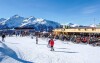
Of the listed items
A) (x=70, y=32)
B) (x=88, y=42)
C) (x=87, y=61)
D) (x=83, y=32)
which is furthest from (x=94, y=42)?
(x=70, y=32)

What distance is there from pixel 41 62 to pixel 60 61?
1.76 meters

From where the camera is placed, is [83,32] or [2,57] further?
[83,32]

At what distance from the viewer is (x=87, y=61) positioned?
1830 centimetres

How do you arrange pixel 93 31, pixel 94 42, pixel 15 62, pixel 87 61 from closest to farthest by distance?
pixel 15 62 → pixel 87 61 → pixel 94 42 → pixel 93 31

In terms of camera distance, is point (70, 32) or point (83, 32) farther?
point (70, 32)

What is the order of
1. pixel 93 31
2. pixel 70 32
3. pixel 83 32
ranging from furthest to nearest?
pixel 70 32
pixel 83 32
pixel 93 31

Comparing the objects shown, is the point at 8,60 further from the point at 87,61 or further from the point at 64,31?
the point at 64,31

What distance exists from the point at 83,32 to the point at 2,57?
183ft

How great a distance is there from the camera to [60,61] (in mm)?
17734

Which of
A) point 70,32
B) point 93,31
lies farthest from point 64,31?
point 93,31

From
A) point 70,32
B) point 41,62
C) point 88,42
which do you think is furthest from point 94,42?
point 70,32

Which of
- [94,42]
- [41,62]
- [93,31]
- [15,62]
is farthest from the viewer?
[93,31]

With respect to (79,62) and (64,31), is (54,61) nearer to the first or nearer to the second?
(79,62)

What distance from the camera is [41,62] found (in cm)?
1692
